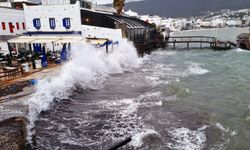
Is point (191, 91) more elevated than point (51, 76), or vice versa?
point (51, 76)

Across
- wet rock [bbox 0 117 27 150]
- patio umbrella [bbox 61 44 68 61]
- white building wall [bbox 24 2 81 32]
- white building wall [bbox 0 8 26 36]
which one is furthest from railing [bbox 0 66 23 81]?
white building wall [bbox 24 2 81 32]

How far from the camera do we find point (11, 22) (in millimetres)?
32094

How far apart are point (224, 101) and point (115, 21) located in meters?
28.2

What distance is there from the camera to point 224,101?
17844 millimetres

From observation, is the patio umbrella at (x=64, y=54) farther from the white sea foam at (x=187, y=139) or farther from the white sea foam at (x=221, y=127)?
the white sea foam at (x=221, y=127)

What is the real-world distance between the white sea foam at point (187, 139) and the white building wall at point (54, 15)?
908 inches

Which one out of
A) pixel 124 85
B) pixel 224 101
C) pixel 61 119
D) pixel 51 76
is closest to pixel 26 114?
pixel 61 119

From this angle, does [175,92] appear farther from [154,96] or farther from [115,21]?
[115,21]

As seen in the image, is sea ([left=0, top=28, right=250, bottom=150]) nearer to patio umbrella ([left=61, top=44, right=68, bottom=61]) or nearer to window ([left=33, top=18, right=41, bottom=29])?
patio umbrella ([left=61, top=44, right=68, bottom=61])

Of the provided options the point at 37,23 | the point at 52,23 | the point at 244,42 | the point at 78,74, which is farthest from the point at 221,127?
the point at 244,42

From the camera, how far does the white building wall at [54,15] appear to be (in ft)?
106

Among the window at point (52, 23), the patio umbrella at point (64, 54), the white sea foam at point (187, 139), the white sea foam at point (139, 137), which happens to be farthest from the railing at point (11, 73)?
the window at point (52, 23)

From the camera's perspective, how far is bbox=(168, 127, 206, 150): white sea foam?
11.0 meters

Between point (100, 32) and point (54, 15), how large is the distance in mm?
7209
